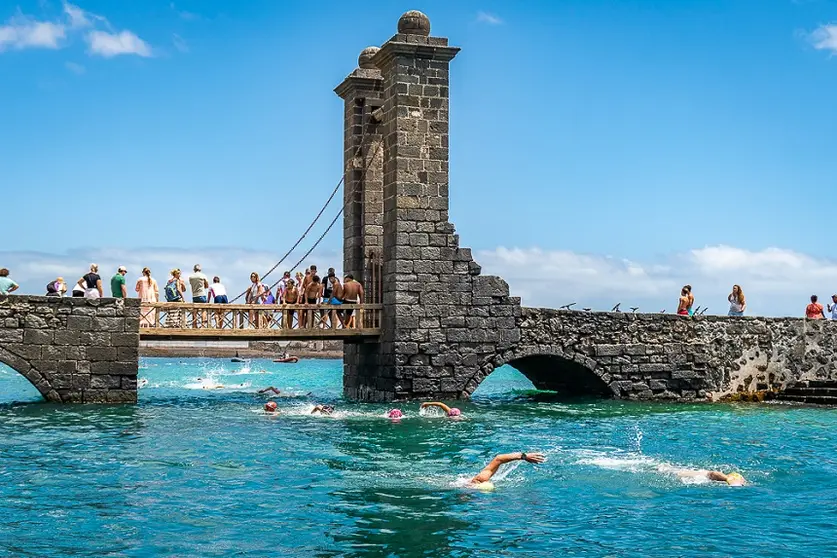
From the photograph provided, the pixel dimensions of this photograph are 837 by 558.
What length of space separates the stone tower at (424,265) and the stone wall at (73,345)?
5.15 metres

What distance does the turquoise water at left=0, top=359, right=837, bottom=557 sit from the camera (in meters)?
9.73

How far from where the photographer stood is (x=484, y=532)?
10.0 meters

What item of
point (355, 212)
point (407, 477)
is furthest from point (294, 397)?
point (407, 477)

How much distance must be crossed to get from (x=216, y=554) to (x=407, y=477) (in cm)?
400

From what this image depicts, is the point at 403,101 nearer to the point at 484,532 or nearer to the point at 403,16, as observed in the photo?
the point at 403,16

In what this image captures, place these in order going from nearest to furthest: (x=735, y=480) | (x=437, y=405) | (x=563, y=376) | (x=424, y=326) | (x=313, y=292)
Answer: (x=735, y=480) → (x=437, y=405) → (x=424, y=326) → (x=313, y=292) → (x=563, y=376)

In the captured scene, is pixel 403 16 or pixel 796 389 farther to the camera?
pixel 796 389

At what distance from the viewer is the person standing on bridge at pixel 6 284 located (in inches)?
800

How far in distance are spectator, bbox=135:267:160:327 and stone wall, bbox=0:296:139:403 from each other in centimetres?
70

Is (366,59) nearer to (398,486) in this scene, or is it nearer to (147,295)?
(147,295)

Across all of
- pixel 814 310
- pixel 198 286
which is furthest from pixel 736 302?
pixel 198 286

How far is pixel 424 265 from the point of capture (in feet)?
70.6

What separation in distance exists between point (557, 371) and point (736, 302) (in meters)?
Result: 4.56

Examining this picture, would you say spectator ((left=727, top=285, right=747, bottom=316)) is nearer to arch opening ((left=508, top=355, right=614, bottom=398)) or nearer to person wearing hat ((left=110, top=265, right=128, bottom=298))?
arch opening ((left=508, top=355, right=614, bottom=398))
